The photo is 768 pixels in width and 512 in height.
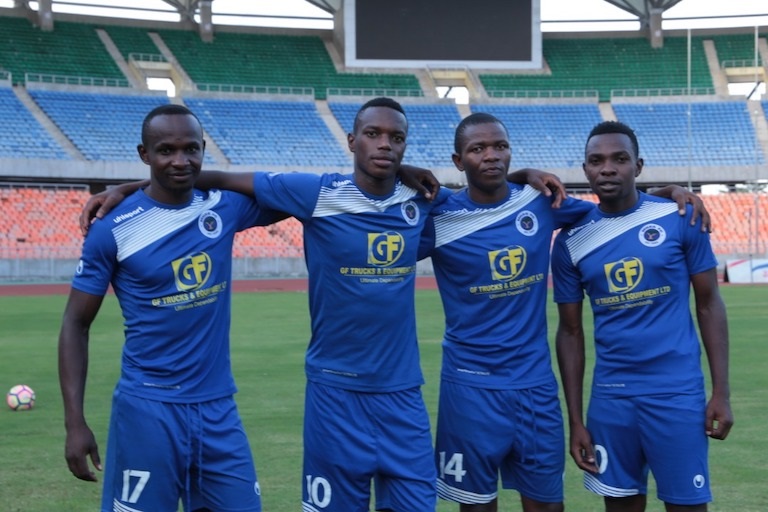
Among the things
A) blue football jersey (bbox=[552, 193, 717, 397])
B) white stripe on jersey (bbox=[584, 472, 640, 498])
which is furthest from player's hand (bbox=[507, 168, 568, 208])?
white stripe on jersey (bbox=[584, 472, 640, 498])

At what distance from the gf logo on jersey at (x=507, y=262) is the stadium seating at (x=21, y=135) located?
3219 cm

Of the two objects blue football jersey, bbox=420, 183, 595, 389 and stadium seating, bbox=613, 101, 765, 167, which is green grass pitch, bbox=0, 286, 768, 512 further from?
stadium seating, bbox=613, 101, 765, 167

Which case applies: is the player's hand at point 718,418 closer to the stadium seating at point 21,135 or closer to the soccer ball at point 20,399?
the soccer ball at point 20,399

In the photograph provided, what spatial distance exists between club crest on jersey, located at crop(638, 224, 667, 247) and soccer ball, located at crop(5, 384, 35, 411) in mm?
6501

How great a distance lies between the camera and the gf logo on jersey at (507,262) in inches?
190

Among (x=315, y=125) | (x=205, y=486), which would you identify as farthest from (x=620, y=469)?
(x=315, y=125)

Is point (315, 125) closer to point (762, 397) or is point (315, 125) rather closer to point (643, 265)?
point (762, 397)

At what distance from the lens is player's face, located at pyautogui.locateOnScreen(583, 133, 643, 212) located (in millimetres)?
4785

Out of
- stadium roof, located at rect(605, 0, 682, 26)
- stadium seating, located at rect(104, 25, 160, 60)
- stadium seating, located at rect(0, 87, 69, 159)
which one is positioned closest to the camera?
stadium seating, located at rect(0, 87, 69, 159)

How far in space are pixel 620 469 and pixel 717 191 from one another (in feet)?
129

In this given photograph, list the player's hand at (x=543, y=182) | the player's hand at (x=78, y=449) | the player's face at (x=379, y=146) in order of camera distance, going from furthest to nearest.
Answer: the player's hand at (x=543, y=182)
the player's face at (x=379, y=146)
the player's hand at (x=78, y=449)

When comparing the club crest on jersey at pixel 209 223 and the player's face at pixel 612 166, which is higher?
the player's face at pixel 612 166

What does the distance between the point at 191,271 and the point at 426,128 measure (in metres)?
38.9

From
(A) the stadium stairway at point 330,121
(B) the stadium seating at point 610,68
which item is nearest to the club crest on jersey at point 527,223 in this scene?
(A) the stadium stairway at point 330,121
